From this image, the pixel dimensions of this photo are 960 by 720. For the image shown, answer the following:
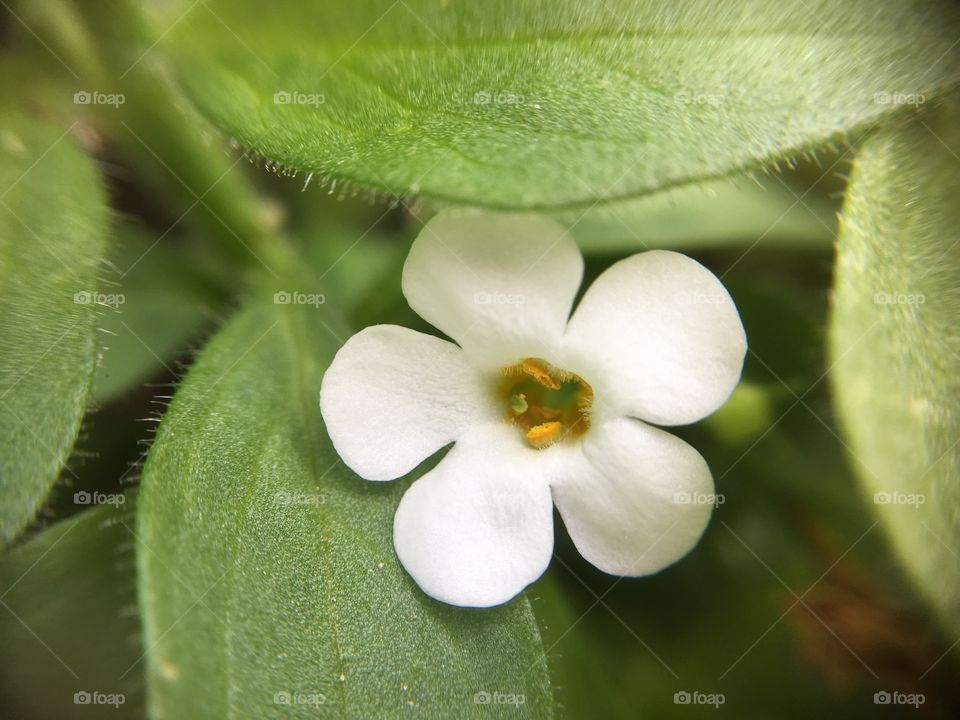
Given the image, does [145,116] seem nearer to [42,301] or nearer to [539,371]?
[42,301]

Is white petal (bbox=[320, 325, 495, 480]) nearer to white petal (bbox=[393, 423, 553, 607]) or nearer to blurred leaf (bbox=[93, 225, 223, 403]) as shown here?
white petal (bbox=[393, 423, 553, 607])

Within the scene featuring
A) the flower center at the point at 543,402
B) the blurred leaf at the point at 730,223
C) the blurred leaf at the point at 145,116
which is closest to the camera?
the flower center at the point at 543,402

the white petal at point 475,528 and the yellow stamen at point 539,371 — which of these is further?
the yellow stamen at point 539,371

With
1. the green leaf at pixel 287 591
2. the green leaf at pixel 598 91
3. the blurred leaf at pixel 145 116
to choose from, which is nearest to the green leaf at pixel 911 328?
the green leaf at pixel 598 91

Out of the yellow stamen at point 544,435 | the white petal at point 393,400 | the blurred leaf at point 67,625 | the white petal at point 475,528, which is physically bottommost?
the blurred leaf at point 67,625

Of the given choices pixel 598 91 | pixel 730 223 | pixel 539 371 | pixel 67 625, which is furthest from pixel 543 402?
pixel 67 625

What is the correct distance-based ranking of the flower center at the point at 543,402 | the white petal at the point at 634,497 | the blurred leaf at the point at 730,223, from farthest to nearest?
the blurred leaf at the point at 730,223
the flower center at the point at 543,402
the white petal at the point at 634,497

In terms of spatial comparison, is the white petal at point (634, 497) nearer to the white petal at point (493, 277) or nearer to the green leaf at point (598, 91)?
the white petal at point (493, 277)
